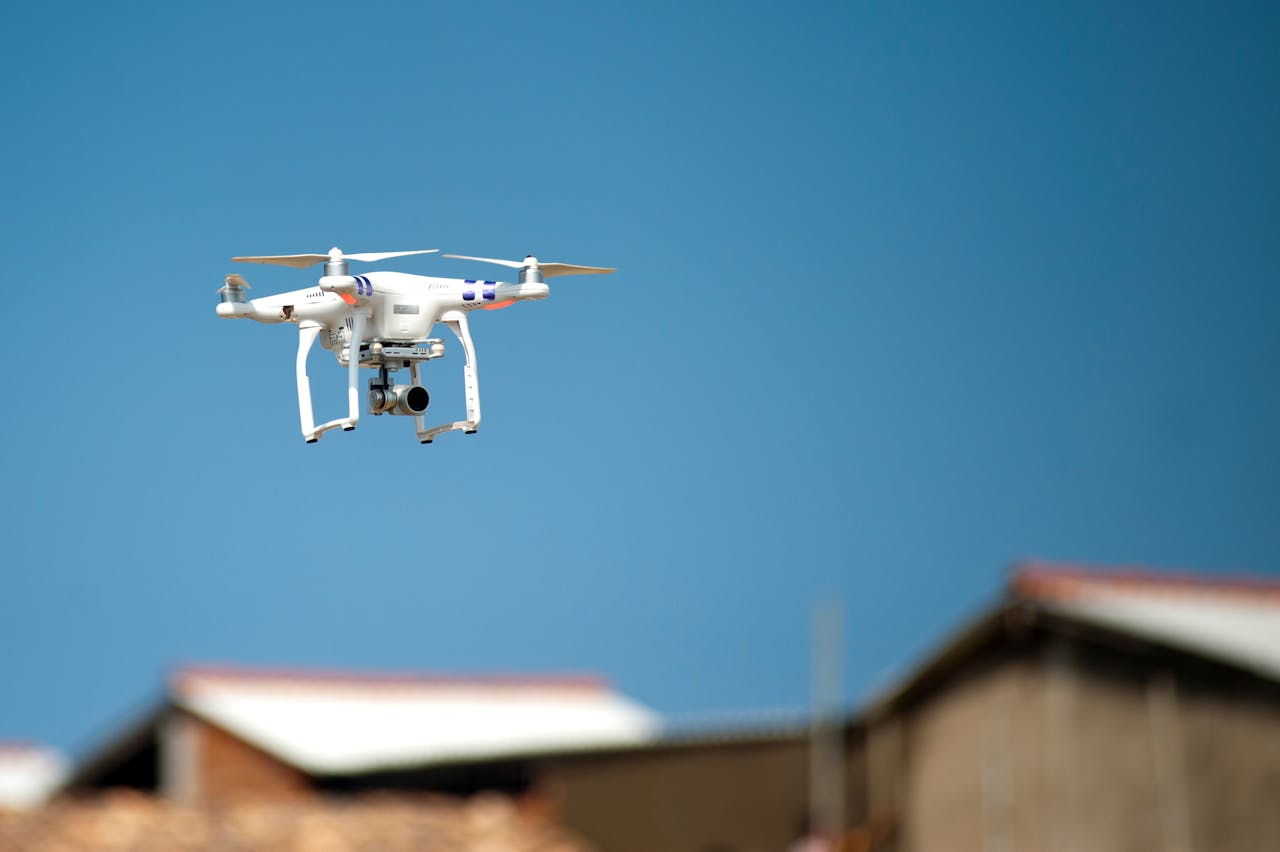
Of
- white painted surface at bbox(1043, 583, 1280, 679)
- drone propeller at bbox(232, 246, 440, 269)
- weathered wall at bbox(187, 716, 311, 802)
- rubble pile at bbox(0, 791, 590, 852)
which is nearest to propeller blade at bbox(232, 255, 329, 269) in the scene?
drone propeller at bbox(232, 246, 440, 269)

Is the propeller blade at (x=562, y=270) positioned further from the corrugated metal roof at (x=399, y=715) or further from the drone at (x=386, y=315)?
the corrugated metal roof at (x=399, y=715)

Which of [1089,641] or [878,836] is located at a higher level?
[1089,641]

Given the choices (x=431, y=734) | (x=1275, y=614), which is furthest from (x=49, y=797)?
Answer: (x=1275, y=614)

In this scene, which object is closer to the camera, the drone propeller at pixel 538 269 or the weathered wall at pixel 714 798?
the drone propeller at pixel 538 269

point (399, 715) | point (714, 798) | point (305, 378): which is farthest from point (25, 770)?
point (305, 378)

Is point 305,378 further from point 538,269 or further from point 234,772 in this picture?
point 234,772

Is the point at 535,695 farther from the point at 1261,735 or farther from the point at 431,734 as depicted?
the point at 1261,735

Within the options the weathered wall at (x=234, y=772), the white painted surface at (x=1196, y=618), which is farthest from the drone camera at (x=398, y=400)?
the weathered wall at (x=234, y=772)
